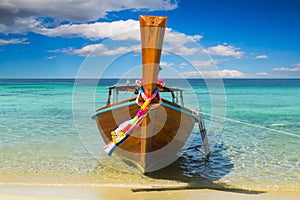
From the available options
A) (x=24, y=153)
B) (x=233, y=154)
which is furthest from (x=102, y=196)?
(x=233, y=154)

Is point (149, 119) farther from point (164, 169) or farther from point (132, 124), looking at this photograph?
point (164, 169)

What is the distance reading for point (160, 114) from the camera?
6352mm

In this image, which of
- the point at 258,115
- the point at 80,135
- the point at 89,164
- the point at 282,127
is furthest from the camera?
the point at 258,115

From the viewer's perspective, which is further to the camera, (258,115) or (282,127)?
(258,115)

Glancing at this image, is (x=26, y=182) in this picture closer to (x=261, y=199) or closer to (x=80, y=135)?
(x=261, y=199)

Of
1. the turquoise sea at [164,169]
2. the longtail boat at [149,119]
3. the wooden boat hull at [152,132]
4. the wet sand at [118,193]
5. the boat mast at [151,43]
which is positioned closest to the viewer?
the boat mast at [151,43]

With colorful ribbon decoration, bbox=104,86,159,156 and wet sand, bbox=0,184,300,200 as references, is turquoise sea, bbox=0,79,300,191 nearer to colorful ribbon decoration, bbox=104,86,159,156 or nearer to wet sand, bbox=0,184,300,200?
wet sand, bbox=0,184,300,200

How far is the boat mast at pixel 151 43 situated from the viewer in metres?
5.36

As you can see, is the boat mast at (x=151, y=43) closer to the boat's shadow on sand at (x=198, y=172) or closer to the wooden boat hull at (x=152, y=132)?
the wooden boat hull at (x=152, y=132)

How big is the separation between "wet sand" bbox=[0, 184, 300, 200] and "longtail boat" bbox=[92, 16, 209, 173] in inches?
25.2

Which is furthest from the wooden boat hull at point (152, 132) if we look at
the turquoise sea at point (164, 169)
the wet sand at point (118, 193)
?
the wet sand at point (118, 193)

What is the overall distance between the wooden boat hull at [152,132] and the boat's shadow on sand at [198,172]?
0.32 m

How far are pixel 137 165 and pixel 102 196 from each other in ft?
3.79

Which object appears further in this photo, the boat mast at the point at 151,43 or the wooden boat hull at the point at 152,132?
the wooden boat hull at the point at 152,132
